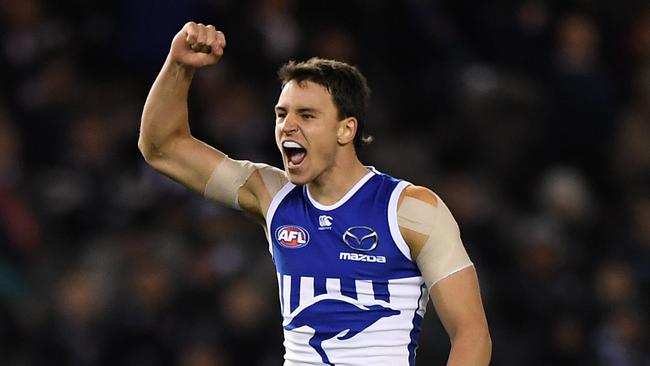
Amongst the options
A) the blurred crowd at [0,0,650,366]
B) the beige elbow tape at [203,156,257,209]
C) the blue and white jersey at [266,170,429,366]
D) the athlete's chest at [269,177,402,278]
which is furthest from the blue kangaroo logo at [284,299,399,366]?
the blurred crowd at [0,0,650,366]

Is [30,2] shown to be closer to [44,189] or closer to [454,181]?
[44,189]

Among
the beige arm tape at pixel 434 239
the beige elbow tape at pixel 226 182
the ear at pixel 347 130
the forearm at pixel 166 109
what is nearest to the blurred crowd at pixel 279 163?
the beige elbow tape at pixel 226 182

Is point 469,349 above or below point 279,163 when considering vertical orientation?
above

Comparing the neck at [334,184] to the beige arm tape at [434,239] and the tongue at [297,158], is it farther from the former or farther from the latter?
the beige arm tape at [434,239]

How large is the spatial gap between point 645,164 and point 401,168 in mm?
1956

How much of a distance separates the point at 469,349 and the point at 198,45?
1.50 metres

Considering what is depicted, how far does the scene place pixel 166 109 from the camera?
5.50m

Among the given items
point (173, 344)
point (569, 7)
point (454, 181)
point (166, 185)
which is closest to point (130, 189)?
point (166, 185)

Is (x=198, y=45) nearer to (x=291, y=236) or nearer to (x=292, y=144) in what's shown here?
(x=292, y=144)

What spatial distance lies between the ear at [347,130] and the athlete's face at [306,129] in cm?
4

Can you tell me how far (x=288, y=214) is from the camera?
548 centimetres

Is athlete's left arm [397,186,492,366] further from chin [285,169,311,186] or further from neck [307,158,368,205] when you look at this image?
chin [285,169,311,186]

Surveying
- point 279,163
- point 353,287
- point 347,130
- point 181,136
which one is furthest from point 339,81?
point 279,163

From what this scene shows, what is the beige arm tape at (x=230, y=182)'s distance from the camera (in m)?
5.58
